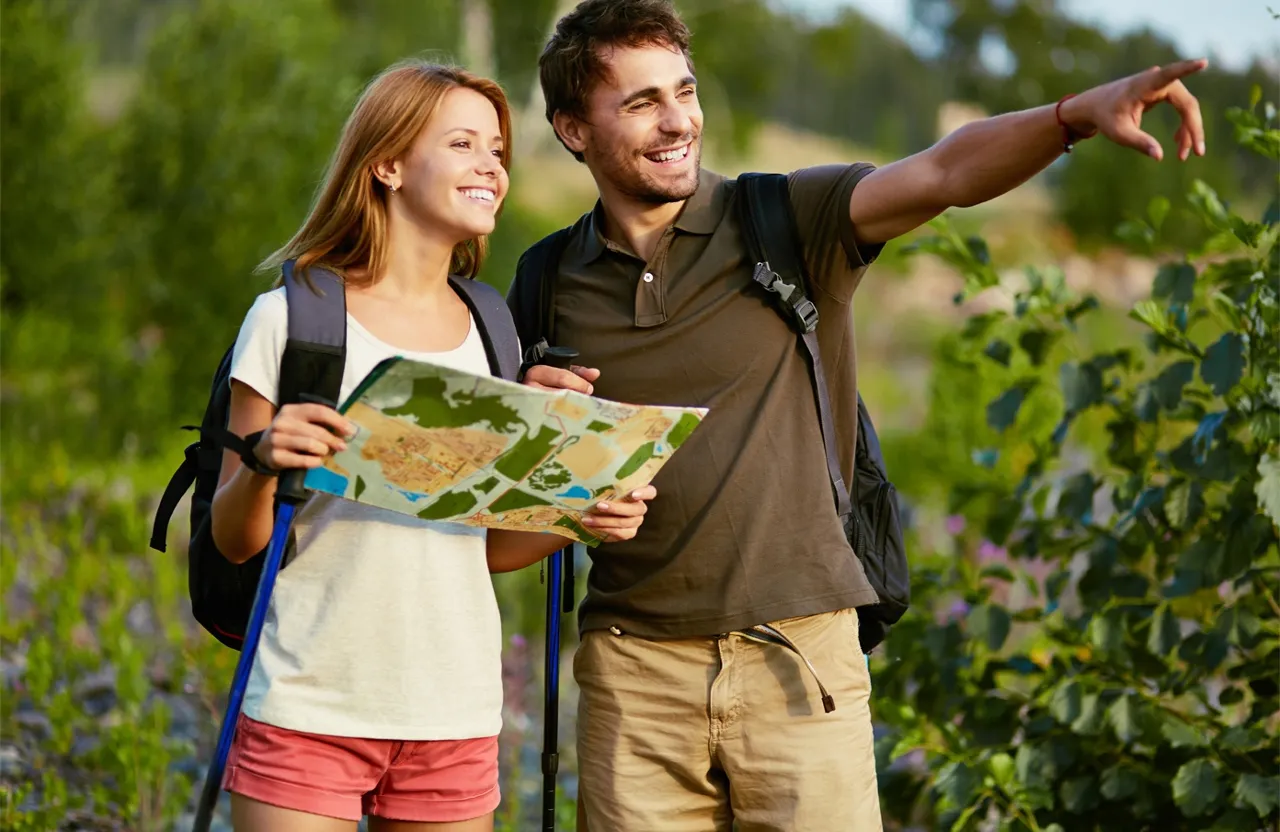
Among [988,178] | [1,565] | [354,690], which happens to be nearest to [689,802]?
[354,690]

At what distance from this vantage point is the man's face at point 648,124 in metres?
2.81

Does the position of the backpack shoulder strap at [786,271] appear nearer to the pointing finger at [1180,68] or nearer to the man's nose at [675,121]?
the man's nose at [675,121]

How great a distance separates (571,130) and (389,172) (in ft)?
1.62

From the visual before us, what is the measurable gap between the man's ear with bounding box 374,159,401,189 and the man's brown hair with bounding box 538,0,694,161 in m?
0.46

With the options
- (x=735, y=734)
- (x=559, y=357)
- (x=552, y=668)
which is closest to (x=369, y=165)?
(x=559, y=357)

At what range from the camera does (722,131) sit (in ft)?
87.6

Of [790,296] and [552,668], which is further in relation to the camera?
[552,668]

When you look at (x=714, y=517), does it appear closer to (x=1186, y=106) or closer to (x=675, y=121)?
(x=675, y=121)

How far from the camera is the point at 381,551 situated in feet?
8.04

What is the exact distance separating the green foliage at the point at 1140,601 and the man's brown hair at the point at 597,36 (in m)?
1.07

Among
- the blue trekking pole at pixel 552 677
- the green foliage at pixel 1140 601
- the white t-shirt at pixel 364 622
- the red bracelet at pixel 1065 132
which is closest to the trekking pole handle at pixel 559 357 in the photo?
the blue trekking pole at pixel 552 677

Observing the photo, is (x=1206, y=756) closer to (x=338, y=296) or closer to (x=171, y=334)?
(x=338, y=296)

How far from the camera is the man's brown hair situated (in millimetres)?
2871

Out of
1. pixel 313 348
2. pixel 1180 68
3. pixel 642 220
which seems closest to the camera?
pixel 1180 68
